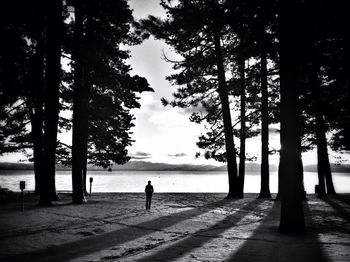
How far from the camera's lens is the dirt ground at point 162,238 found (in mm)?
6809

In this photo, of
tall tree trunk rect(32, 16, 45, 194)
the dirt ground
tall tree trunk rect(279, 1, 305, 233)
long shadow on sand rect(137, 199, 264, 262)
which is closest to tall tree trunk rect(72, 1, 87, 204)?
tall tree trunk rect(32, 16, 45, 194)

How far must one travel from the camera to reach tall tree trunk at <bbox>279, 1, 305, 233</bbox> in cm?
951

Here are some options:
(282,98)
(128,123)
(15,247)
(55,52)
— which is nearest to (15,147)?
(128,123)

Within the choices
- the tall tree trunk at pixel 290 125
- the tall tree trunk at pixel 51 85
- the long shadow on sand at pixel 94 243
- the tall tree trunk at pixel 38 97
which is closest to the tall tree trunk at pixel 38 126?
the tall tree trunk at pixel 38 97

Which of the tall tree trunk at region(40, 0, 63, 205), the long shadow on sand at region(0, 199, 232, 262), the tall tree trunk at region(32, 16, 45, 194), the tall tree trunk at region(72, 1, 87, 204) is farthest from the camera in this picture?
the tall tree trunk at region(32, 16, 45, 194)

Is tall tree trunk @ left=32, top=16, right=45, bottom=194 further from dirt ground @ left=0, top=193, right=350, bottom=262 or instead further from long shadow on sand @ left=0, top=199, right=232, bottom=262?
long shadow on sand @ left=0, top=199, right=232, bottom=262

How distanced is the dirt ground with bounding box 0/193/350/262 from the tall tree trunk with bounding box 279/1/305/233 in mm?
574

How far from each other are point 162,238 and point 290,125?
15.8 feet

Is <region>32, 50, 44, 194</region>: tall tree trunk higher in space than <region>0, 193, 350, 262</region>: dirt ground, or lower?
higher

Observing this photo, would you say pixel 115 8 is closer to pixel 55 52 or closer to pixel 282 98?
pixel 55 52

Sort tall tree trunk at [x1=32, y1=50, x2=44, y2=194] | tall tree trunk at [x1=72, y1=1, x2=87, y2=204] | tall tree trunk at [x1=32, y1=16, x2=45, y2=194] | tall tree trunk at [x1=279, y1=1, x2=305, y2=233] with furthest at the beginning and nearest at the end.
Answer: tall tree trunk at [x1=32, y1=50, x2=44, y2=194], tall tree trunk at [x1=32, y1=16, x2=45, y2=194], tall tree trunk at [x1=72, y1=1, x2=87, y2=204], tall tree trunk at [x1=279, y1=1, x2=305, y2=233]

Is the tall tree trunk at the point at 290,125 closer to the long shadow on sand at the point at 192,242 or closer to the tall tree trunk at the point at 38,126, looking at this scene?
the long shadow on sand at the point at 192,242

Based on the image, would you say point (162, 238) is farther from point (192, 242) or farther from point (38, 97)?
point (38, 97)

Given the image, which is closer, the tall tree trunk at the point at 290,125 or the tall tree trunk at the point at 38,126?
the tall tree trunk at the point at 290,125
